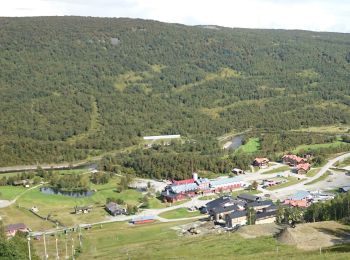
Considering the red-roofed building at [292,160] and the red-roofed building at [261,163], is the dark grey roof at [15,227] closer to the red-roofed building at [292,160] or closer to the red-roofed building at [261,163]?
the red-roofed building at [261,163]

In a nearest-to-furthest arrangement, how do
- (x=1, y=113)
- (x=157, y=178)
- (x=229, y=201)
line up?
(x=229, y=201) < (x=157, y=178) < (x=1, y=113)

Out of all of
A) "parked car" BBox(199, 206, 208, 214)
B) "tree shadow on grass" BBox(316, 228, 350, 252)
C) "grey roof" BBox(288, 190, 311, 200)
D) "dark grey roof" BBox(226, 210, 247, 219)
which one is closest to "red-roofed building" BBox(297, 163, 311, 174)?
"grey roof" BBox(288, 190, 311, 200)

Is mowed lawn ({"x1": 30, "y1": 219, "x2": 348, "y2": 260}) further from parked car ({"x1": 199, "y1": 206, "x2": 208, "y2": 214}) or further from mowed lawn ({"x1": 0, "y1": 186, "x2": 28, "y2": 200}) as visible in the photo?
mowed lawn ({"x1": 0, "y1": 186, "x2": 28, "y2": 200})

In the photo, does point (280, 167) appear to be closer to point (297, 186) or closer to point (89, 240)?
point (297, 186)

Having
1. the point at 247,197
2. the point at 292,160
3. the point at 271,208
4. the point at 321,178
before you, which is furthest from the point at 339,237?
the point at 292,160

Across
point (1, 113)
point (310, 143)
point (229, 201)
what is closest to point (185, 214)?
point (229, 201)

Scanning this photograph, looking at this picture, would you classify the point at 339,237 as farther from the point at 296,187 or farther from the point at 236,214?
the point at 296,187

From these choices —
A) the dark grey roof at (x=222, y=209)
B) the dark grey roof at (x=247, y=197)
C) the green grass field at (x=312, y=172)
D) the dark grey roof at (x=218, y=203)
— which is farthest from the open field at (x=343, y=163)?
the dark grey roof at (x=222, y=209)
